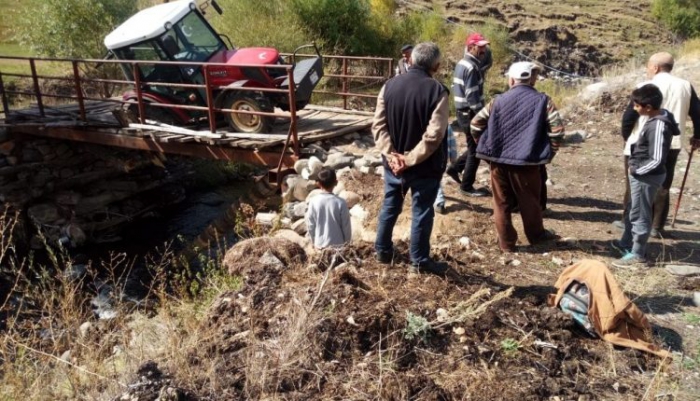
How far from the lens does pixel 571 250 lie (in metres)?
4.77

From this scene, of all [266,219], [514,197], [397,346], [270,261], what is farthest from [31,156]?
[397,346]

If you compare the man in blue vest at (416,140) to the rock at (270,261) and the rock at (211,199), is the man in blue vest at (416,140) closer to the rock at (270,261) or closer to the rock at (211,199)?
the rock at (270,261)

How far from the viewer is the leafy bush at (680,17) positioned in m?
26.1

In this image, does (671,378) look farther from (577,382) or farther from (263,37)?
(263,37)

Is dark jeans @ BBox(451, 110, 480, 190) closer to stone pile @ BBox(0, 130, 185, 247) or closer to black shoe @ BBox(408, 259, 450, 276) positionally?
black shoe @ BBox(408, 259, 450, 276)

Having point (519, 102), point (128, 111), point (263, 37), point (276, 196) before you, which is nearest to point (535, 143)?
point (519, 102)

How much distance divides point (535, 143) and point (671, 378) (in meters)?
1.95

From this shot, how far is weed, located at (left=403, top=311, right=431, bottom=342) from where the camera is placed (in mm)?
3338

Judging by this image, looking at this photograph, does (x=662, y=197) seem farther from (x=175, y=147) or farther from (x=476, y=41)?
(x=175, y=147)

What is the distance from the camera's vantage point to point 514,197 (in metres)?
4.70

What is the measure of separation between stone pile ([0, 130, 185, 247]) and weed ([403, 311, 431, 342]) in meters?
8.17

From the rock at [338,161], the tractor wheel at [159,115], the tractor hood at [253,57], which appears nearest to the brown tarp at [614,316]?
the rock at [338,161]

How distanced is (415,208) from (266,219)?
333cm

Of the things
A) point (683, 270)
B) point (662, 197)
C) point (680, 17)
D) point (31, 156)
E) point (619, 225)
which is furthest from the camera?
point (680, 17)
